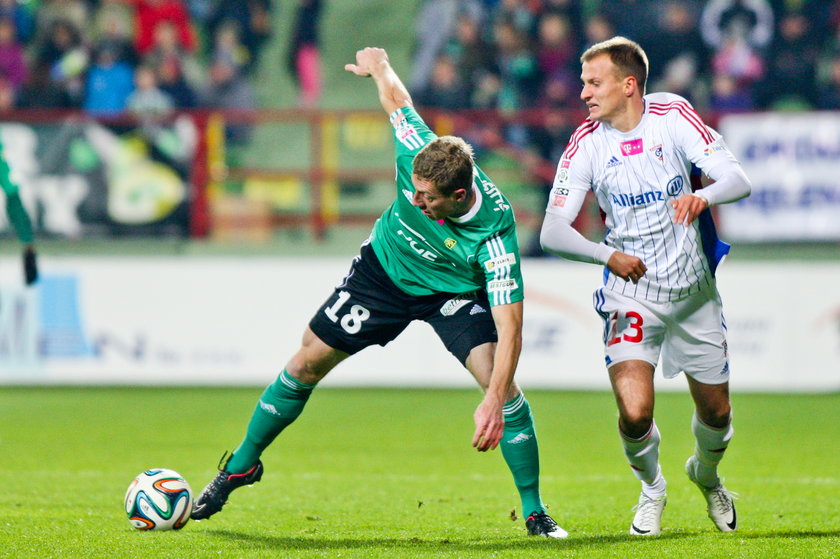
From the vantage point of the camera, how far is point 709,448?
20.4 feet

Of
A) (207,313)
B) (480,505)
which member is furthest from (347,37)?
(480,505)

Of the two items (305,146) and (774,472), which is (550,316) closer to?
(305,146)

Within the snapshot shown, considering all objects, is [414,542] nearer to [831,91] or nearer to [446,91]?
[446,91]

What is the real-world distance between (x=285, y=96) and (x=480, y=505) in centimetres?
1173

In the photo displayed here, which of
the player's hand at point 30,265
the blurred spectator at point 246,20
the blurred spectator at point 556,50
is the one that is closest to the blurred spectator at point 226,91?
the blurred spectator at point 246,20

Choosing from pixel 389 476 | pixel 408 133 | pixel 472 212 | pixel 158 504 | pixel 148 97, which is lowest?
pixel 389 476

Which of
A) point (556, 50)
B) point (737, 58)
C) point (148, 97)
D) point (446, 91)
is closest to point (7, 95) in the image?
point (148, 97)

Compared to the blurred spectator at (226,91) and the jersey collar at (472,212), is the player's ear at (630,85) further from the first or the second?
the blurred spectator at (226,91)

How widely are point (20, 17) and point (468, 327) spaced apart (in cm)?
→ 1275

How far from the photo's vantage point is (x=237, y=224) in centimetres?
1448

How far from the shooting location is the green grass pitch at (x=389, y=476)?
573 cm

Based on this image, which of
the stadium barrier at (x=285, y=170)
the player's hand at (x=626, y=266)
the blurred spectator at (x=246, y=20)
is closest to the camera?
the player's hand at (x=626, y=266)

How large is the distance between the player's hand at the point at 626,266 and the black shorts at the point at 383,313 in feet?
2.79

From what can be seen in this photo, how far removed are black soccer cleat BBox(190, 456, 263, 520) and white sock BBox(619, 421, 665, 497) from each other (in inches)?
75.7
